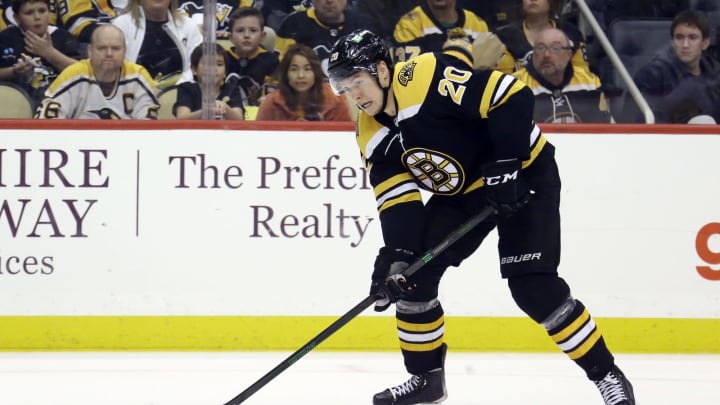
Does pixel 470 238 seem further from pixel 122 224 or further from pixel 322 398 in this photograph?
pixel 122 224

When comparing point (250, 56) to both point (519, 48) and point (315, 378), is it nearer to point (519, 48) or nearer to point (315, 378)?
point (519, 48)

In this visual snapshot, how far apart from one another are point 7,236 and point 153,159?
2.11ft

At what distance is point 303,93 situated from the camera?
462 cm

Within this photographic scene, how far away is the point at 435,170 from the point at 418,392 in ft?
2.44

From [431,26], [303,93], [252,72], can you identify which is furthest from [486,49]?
[252,72]

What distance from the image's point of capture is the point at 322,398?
12.1 feet

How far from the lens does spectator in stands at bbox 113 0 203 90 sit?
456 centimetres

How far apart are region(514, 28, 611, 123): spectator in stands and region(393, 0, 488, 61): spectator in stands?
0.85ft

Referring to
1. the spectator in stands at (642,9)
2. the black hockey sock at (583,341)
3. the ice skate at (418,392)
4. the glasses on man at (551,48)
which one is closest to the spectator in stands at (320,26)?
the glasses on man at (551,48)

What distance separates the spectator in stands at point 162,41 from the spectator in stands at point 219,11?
26 mm

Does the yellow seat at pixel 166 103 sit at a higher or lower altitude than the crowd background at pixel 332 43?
lower

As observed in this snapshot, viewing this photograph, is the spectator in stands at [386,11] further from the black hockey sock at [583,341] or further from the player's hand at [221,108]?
the black hockey sock at [583,341]

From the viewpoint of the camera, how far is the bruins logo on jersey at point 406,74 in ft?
Answer: 10.3

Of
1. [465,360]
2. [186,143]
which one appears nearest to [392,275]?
[465,360]
